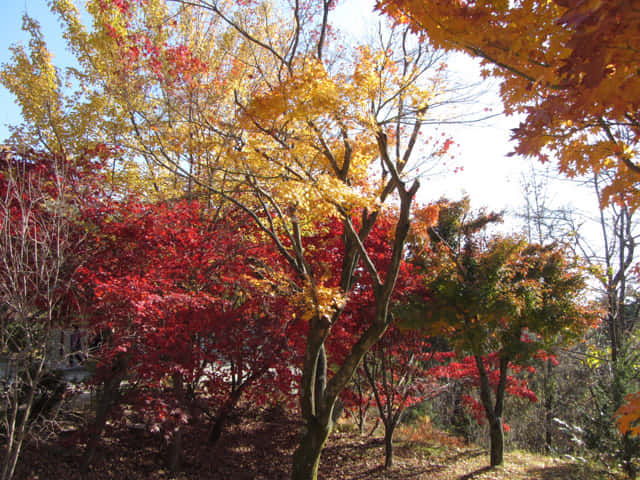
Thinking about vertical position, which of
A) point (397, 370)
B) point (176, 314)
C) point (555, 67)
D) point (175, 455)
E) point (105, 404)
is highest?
point (555, 67)

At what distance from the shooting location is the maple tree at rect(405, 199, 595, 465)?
6.89m

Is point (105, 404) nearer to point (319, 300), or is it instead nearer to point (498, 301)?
point (319, 300)

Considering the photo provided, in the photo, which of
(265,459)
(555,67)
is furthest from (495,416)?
(555,67)

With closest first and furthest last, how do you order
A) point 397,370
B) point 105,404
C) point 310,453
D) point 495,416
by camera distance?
point 310,453 < point 105,404 < point 495,416 < point 397,370

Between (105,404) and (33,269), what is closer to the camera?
(33,269)

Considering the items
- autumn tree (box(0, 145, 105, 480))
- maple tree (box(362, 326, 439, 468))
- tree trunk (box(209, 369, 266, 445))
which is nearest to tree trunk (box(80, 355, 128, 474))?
autumn tree (box(0, 145, 105, 480))

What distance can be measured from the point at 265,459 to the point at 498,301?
15.8 feet

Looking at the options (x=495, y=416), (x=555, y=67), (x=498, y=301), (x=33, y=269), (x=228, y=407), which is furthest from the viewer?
(x=495, y=416)

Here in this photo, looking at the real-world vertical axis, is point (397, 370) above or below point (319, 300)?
below

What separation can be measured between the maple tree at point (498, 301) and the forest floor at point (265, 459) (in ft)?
2.87

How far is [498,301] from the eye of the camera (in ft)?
21.8

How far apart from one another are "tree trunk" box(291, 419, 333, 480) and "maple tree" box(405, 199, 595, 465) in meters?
2.45

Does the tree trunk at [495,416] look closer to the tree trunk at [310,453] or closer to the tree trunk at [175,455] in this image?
the tree trunk at [310,453]

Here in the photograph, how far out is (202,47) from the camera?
8742mm
